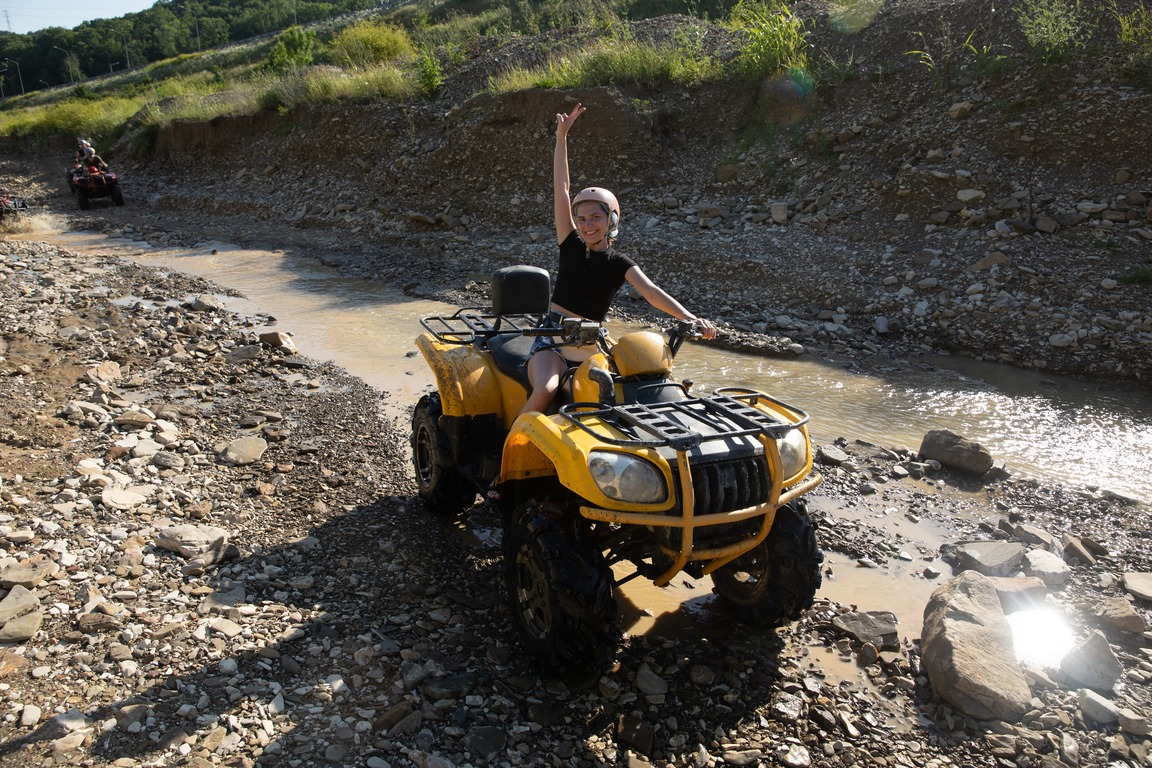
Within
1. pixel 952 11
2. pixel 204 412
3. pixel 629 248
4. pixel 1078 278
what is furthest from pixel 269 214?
pixel 1078 278

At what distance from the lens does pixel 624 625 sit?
4.06 m

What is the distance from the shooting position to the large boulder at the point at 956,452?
584 centimetres

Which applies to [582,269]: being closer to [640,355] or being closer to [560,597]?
[640,355]

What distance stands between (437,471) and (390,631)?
1219mm

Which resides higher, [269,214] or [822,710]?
[269,214]

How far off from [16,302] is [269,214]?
31.7 feet

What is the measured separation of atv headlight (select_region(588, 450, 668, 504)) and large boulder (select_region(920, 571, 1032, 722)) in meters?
→ 1.53

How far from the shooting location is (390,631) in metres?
3.81

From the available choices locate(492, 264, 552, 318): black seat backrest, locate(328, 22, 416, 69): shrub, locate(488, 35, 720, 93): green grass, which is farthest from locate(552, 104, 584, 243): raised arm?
locate(328, 22, 416, 69): shrub

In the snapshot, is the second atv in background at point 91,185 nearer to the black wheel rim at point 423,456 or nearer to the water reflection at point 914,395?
the water reflection at point 914,395

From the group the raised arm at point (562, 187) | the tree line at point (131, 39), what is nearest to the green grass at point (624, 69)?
the raised arm at point (562, 187)

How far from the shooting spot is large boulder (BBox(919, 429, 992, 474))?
584 cm

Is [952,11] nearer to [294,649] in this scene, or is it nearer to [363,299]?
[363,299]

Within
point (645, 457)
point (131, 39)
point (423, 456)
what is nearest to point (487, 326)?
point (423, 456)
